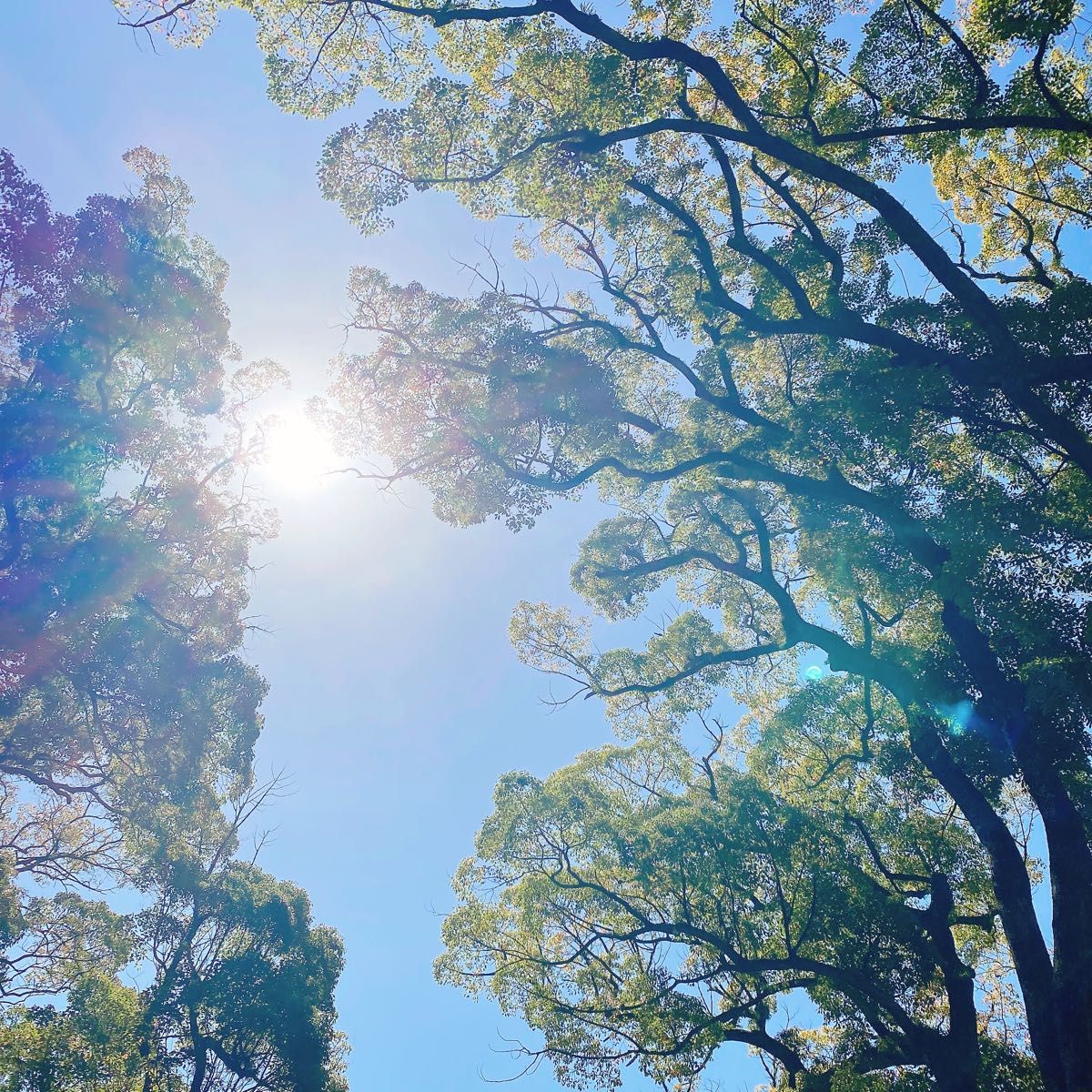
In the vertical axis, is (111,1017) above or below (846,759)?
below

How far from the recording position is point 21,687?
9.02 m

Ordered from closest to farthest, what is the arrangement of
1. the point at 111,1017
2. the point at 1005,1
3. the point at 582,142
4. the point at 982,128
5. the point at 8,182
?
the point at 1005,1 < the point at 982,128 < the point at 582,142 < the point at 8,182 < the point at 111,1017

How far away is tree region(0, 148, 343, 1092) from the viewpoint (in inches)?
365

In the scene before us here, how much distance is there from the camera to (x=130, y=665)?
388 inches

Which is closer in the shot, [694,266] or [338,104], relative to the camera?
[338,104]

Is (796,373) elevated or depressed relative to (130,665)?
elevated

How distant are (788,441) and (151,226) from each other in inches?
449

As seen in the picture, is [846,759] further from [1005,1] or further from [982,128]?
[1005,1]

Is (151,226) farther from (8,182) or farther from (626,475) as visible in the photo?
(626,475)

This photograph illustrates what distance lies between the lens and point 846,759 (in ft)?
36.8

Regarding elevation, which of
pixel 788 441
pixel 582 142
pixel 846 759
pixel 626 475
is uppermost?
pixel 582 142

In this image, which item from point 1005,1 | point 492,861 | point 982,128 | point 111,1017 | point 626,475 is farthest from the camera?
point 492,861

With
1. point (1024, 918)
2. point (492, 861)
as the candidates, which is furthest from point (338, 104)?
point (1024, 918)

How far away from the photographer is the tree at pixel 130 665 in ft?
30.4
